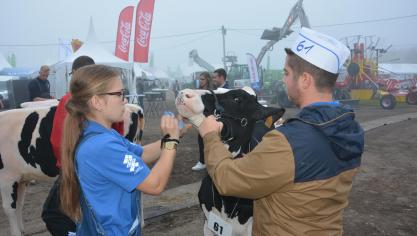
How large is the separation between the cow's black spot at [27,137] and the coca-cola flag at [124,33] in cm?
1535

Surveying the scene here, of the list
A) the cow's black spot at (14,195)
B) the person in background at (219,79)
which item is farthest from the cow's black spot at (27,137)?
the person in background at (219,79)

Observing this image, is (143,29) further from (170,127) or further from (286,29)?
(170,127)

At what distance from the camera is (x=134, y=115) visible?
3.83 metres

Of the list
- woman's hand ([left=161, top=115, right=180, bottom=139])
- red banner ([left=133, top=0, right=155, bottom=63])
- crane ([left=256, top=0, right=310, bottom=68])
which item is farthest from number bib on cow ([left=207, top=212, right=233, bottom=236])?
crane ([left=256, top=0, right=310, bottom=68])

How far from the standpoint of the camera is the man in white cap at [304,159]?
4.68 feet

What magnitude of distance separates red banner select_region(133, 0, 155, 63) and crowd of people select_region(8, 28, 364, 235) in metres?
16.5

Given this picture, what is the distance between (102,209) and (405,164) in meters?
7.04

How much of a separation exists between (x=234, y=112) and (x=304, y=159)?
0.65 metres

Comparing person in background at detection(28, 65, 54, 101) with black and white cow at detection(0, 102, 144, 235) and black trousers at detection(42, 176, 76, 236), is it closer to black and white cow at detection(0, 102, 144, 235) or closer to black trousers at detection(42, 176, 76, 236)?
black and white cow at detection(0, 102, 144, 235)

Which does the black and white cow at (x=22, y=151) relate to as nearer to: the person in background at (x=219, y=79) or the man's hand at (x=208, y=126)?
the man's hand at (x=208, y=126)

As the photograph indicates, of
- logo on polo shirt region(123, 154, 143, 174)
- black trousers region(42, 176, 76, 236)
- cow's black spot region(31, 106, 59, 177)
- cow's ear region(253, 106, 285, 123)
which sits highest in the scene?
cow's ear region(253, 106, 285, 123)

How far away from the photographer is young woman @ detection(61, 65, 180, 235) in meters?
1.63

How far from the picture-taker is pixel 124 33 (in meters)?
Result: 18.7

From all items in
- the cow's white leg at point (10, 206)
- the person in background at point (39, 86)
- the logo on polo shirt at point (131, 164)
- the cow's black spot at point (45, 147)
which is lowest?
the cow's white leg at point (10, 206)
